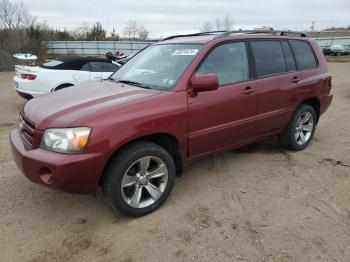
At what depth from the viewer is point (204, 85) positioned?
12.0ft

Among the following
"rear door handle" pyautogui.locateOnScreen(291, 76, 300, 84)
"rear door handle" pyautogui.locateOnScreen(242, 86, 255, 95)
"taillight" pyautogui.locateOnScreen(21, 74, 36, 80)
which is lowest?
"taillight" pyautogui.locateOnScreen(21, 74, 36, 80)

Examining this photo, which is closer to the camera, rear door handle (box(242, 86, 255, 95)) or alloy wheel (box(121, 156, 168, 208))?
alloy wheel (box(121, 156, 168, 208))

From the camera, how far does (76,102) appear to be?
3.59 metres

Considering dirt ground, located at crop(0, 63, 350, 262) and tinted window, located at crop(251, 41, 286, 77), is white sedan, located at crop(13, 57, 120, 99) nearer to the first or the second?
dirt ground, located at crop(0, 63, 350, 262)

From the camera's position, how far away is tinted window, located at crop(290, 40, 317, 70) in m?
5.23

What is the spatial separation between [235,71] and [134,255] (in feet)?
8.00

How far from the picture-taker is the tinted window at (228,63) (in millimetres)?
4041

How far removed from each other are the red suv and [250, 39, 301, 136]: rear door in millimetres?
15

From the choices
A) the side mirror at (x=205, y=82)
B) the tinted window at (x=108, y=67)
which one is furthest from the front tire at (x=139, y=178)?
the tinted window at (x=108, y=67)

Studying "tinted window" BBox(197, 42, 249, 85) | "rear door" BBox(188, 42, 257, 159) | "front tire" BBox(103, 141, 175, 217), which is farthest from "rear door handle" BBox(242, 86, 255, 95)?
"front tire" BBox(103, 141, 175, 217)

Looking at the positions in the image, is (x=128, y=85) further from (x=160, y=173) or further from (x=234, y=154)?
(x=234, y=154)

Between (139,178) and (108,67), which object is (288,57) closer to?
(139,178)

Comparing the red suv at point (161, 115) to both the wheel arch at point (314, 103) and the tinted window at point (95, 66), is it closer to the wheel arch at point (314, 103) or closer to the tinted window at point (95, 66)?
the wheel arch at point (314, 103)

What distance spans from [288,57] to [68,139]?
11.2 feet
